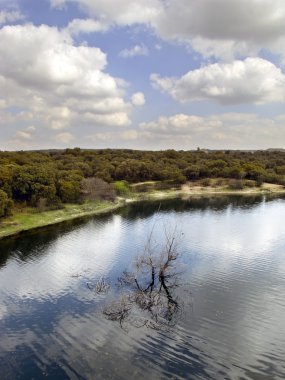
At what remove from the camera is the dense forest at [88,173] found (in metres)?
79.0

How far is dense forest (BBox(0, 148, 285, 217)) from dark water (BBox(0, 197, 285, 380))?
1854 centimetres

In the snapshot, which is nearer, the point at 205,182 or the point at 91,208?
the point at 91,208

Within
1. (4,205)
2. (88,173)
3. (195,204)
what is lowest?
(195,204)

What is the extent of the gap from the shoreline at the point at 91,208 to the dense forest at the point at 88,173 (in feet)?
8.69

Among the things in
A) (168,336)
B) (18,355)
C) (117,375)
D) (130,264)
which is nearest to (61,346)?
(18,355)

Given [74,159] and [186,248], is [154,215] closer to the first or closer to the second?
[186,248]

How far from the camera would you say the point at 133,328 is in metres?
30.9

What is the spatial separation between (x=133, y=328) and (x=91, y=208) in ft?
187

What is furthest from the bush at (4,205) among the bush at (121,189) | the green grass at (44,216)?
the bush at (121,189)

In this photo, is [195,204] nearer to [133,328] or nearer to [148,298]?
[148,298]

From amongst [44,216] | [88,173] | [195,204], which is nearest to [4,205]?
[44,216]

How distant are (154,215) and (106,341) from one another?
52.4 meters

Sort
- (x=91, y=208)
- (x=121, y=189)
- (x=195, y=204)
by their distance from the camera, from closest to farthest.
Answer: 1. (x=91, y=208)
2. (x=195, y=204)
3. (x=121, y=189)

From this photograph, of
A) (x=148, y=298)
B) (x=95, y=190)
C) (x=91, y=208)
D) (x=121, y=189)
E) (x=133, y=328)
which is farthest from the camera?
(x=121, y=189)
